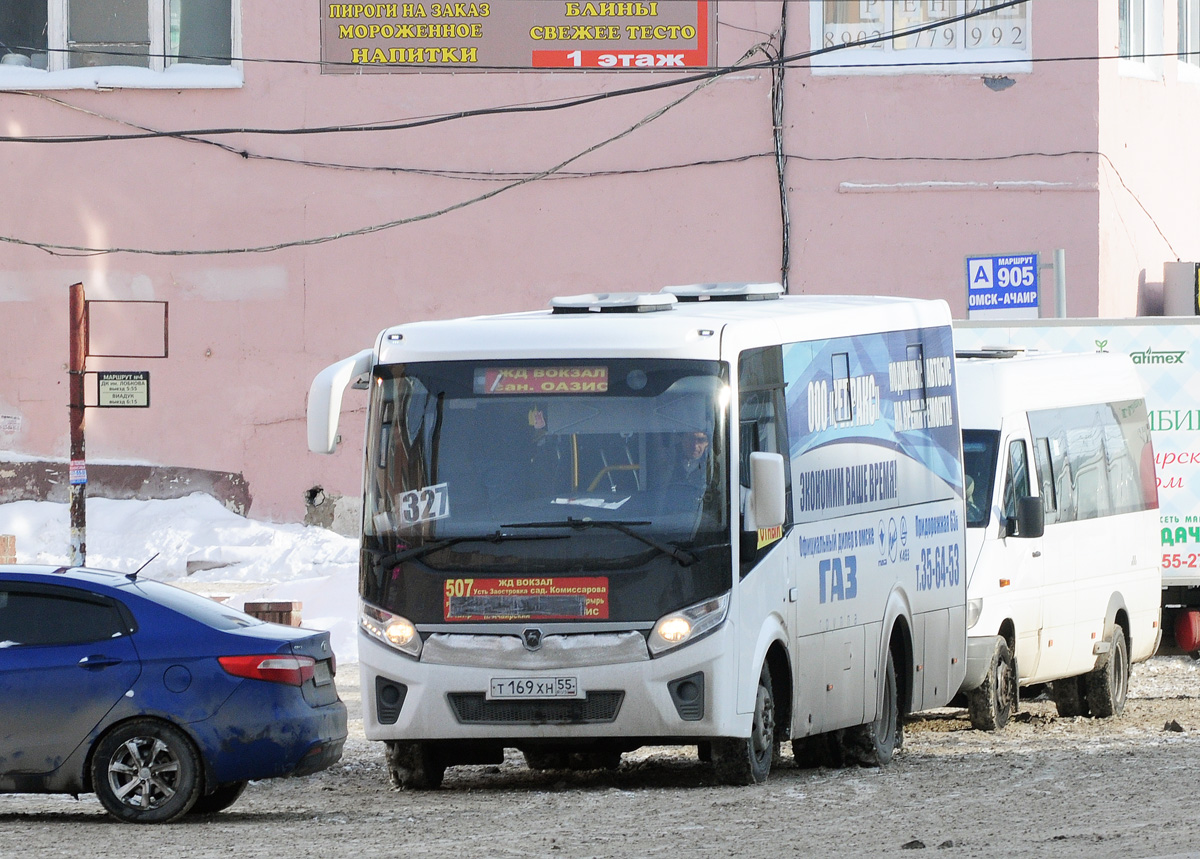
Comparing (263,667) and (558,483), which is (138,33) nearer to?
(558,483)

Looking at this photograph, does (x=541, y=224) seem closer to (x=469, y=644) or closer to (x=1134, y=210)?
(x=1134, y=210)

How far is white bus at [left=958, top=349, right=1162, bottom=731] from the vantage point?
49.0ft

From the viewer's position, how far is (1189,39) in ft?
94.7

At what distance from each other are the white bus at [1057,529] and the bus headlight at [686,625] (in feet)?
13.1

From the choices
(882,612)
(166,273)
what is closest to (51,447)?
(166,273)

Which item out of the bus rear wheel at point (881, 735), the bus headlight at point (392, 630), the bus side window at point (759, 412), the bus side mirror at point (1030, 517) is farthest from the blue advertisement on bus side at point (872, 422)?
the bus headlight at point (392, 630)

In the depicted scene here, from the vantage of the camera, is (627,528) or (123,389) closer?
(627,528)

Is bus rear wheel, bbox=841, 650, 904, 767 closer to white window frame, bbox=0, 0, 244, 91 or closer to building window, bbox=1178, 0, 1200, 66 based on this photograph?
white window frame, bbox=0, 0, 244, 91

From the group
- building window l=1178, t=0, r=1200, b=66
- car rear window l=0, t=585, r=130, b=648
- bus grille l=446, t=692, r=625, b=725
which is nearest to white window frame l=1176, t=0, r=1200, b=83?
building window l=1178, t=0, r=1200, b=66

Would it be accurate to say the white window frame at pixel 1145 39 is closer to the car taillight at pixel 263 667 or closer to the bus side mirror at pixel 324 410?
the bus side mirror at pixel 324 410

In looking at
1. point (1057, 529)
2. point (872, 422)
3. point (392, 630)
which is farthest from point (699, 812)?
point (1057, 529)

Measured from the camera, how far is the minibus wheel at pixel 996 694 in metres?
14.7

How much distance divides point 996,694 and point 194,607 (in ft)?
21.3

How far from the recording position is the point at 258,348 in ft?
83.6
